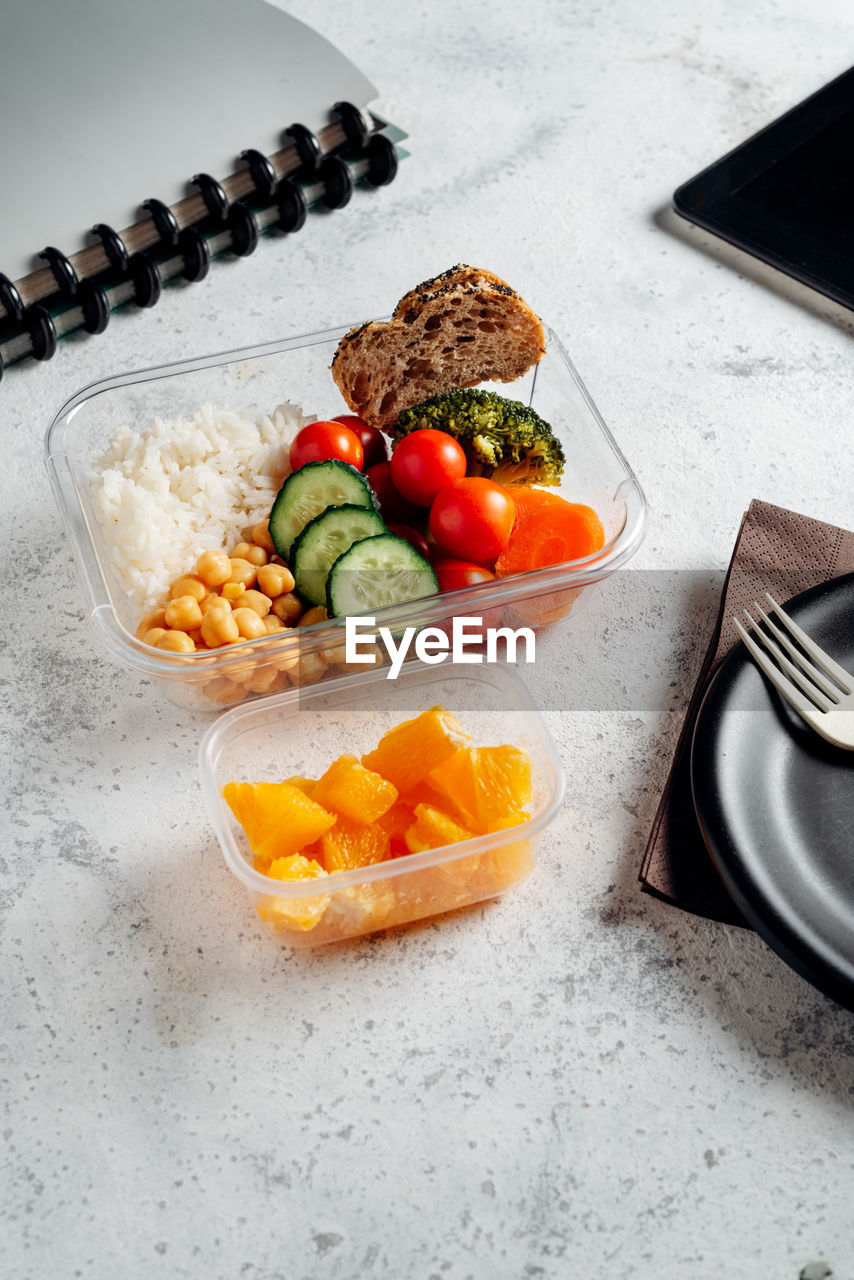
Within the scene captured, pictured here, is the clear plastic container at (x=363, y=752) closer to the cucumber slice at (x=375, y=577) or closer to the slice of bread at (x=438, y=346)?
the cucumber slice at (x=375, y=577)

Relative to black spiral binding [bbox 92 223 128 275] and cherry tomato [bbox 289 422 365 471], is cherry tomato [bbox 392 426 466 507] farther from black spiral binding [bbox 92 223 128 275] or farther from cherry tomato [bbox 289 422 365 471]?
black spiral binding [bbox 92 223 128 275]

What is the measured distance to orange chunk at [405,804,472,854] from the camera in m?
0.99

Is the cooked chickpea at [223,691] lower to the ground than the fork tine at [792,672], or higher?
lower

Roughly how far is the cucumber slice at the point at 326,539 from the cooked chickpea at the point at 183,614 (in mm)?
120

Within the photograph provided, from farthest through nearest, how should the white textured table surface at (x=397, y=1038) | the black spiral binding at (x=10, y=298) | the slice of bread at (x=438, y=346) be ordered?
the black spiral binding at (x=10, y=298) → the slice of bread at (x=438, y=346) → the white textured table surface at (x=397, y=1038)

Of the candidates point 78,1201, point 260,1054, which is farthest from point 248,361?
point 78,1201

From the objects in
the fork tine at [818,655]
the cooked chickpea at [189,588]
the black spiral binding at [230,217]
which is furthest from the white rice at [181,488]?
the fork tine at [818,655]

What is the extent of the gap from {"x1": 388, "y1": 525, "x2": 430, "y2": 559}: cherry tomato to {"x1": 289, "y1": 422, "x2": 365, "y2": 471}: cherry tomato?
0.08 metres

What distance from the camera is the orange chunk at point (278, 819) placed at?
975 mm

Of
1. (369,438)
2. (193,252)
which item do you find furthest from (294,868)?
(193,252)

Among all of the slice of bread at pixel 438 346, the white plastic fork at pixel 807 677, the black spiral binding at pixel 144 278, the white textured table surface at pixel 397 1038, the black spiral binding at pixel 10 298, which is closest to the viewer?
the white textured table surface at pixel 397 1038

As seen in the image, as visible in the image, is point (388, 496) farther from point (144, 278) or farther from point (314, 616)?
point (144, 278)

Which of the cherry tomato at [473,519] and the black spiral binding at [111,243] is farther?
the black spiral binding at [111,243]

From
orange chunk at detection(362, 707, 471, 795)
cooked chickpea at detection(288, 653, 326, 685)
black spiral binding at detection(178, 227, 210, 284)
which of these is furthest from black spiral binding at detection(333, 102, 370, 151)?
orange chunk at detection(362, 707, 471, 795)
